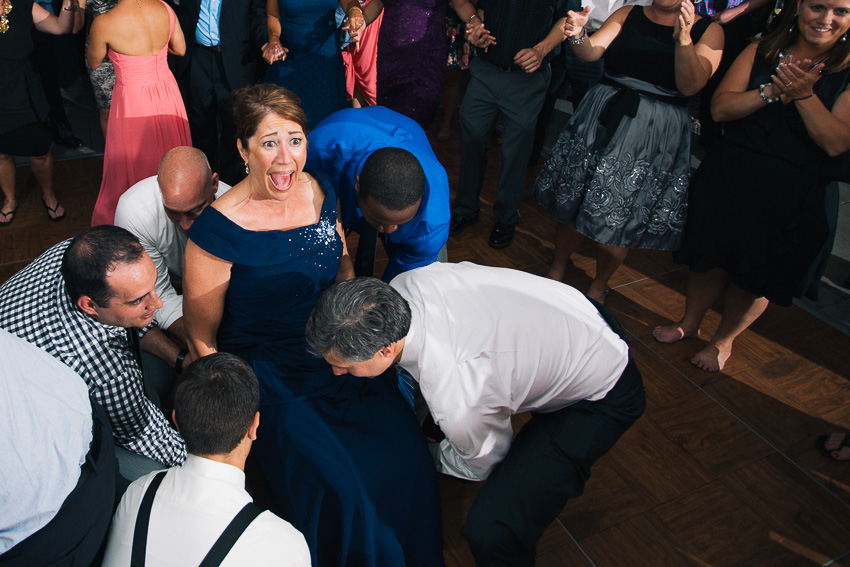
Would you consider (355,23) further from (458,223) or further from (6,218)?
(6,218)

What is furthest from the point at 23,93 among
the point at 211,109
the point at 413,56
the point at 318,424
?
the point at 318,424

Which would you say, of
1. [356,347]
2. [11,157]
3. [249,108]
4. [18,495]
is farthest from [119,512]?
[11,157]

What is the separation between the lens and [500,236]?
10.8 ft

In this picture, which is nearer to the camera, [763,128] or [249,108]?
[249,108]

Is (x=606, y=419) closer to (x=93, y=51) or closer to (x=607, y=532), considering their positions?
(x=607, y=532)

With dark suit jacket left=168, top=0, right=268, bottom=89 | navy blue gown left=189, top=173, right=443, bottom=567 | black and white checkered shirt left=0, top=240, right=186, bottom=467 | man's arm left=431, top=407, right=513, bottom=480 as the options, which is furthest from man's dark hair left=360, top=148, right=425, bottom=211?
dark suit jacket left=168, top=0, right=268, bottom=89

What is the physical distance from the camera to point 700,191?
245cm

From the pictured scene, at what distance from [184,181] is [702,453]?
6.82 ft

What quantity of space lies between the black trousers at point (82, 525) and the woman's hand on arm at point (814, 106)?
2293mm

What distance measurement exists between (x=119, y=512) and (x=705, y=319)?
104 inches

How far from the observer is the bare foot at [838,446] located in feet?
7.45

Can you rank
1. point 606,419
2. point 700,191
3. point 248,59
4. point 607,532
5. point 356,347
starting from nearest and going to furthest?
1. point 356,347
2. point 606,419
3. point 607,532
4. point 700,191
5. point 248,59

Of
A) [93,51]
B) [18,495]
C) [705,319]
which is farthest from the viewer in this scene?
[705,319]

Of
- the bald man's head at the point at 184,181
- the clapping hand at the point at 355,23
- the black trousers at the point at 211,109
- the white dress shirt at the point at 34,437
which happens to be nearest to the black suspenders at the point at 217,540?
the white dress shirt at the point at 34,437
